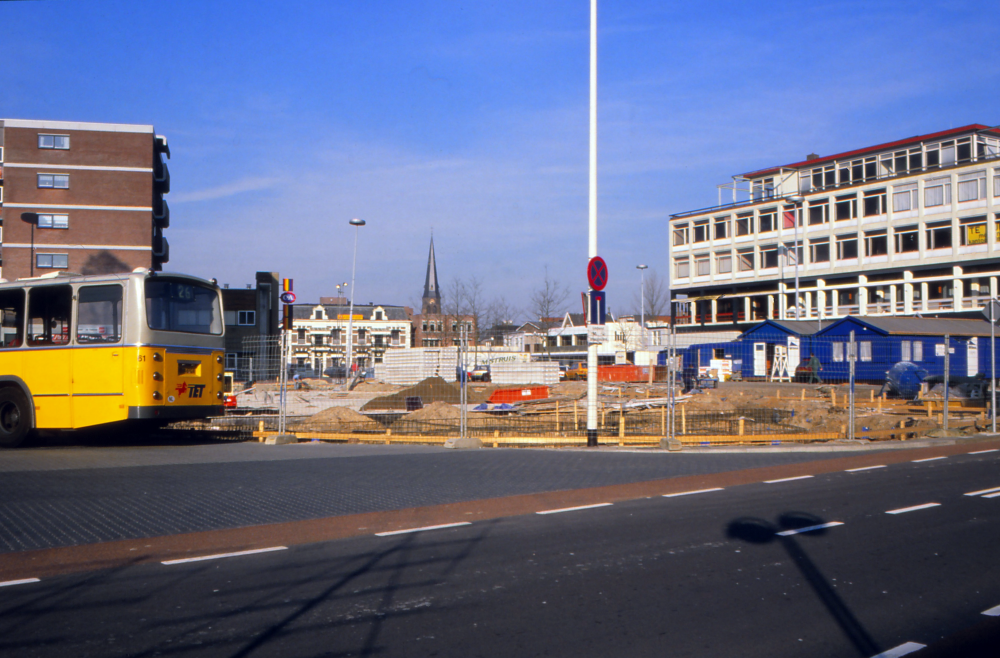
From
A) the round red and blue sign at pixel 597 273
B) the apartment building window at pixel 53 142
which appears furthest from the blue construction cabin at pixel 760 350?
the apartment building window at pixel 53 142

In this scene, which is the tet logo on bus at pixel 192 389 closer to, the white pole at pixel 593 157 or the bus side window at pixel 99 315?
the bus side window at pixel 99 315

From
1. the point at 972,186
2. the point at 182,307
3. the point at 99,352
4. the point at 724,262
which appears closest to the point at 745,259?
the point at 724,262

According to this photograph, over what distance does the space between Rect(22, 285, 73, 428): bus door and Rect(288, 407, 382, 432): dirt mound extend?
5.12 metres

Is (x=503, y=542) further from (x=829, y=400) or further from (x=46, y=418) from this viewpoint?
(x=829, y=400)

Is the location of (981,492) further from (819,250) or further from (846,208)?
(819,250)

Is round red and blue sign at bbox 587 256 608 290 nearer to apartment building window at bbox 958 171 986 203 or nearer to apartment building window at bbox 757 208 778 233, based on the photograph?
apartment building window at bbox 958 171 986 203

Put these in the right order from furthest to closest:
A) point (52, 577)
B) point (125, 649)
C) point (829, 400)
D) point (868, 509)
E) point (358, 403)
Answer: point (358, 403)
point (829, 400)
point (868, 509)
point (52, 577)
point (125, 649)

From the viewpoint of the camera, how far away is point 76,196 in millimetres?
53625

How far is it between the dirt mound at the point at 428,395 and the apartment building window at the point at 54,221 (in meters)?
38.3

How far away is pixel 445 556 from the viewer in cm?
658

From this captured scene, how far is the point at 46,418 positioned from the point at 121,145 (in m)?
46.3

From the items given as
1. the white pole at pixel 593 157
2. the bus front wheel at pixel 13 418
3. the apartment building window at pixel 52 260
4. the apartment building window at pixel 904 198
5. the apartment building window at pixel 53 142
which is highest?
the apartment building window at pixel 53 142

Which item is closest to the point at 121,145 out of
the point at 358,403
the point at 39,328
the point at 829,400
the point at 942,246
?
the point at 358,403

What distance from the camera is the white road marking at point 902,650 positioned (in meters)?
4.38
